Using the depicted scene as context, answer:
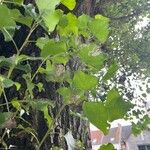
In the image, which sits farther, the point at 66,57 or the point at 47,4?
the point at 66,57

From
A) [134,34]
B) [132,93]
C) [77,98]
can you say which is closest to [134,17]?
[134,34]

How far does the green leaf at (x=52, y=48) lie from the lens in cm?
54

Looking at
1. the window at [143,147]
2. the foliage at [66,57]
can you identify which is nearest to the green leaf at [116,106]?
the foliage at [66,57]

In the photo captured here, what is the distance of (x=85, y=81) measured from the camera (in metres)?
0.52

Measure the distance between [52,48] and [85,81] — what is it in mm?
87

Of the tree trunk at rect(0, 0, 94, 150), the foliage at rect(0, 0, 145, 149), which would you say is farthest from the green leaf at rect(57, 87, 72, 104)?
the tree trunk at rect(0, 0, 94, 150)

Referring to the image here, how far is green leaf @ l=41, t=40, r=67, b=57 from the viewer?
0.54 metres

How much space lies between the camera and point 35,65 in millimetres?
1017

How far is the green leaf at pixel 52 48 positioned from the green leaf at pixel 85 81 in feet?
0.21

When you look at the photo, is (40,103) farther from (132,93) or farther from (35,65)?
(132,93)

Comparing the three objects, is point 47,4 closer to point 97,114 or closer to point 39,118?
point 97,114

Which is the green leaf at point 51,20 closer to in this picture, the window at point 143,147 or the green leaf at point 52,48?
the green leaf at point 52,48

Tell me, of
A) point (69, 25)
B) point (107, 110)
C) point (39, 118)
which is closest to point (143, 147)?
point (39, 118)

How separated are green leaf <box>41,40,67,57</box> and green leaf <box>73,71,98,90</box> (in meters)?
0.06
